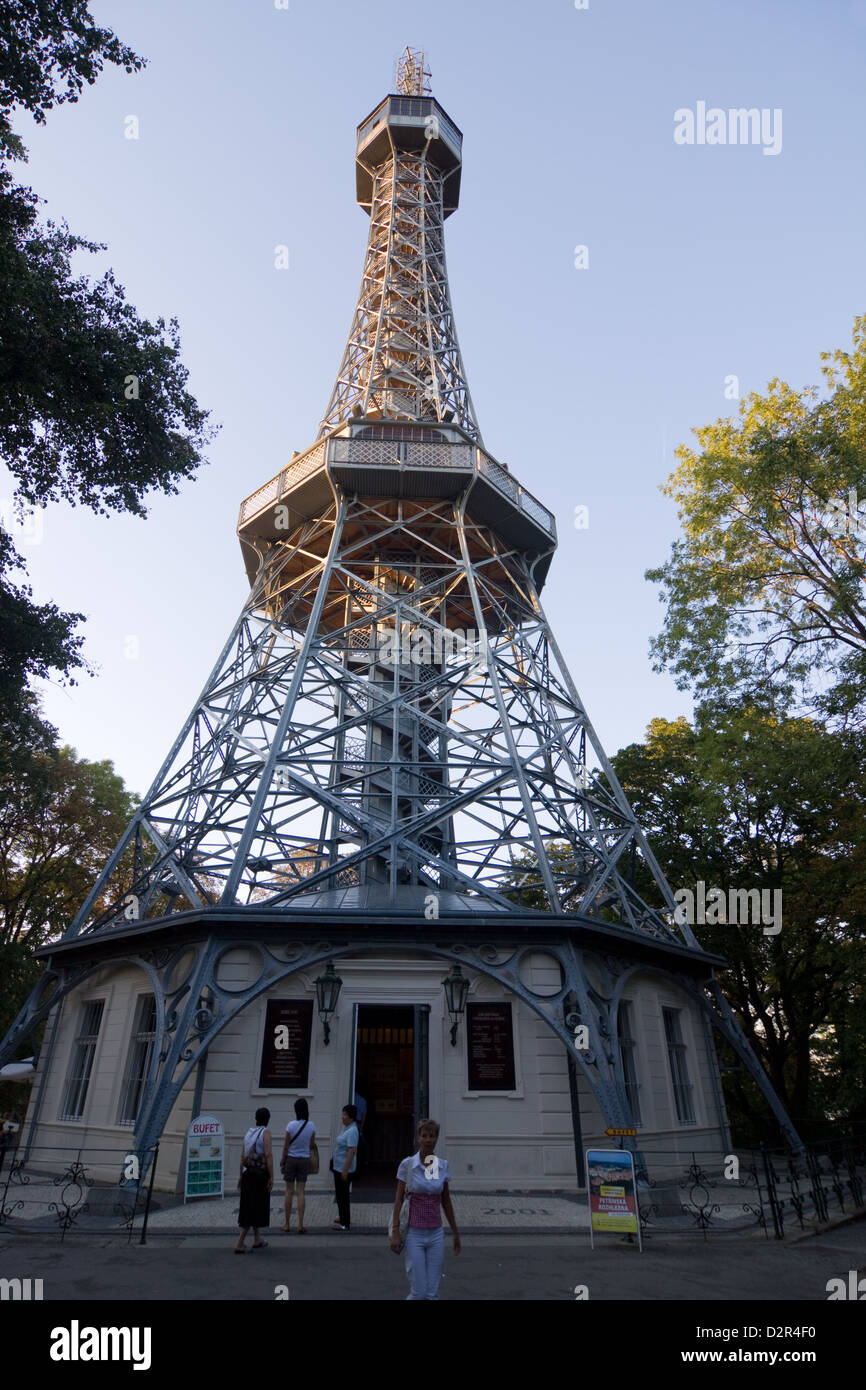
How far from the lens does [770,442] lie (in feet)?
57.5

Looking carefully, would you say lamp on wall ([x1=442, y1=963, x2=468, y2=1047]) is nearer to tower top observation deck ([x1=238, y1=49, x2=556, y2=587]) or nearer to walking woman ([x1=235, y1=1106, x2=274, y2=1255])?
walking woman ([x1=235, y1=1106, x2=274, y2=1255])

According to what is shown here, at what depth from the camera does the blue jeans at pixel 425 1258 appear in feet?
18.1

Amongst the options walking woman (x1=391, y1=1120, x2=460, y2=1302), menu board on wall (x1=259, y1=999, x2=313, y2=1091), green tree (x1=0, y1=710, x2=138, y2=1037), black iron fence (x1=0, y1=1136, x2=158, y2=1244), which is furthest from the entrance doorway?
green tree (x1=0, y1=710, x2=138, y2=1037)

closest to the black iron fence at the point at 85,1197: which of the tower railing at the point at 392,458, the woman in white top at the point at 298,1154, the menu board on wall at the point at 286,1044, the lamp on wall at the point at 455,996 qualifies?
the woman in white top at the point at 298,1154

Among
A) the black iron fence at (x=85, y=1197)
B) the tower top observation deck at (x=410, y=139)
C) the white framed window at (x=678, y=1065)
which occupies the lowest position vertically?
the black iron fence at (x=85, y=1197)

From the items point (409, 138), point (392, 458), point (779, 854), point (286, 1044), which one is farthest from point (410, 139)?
point (286, 1044)

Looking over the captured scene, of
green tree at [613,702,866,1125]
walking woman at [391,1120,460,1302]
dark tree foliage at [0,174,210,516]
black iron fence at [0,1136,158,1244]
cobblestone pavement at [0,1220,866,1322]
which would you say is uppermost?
dark tree foliage at [0,174,210,516]

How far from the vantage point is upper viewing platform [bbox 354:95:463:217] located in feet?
114

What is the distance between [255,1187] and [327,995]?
15.2 ft

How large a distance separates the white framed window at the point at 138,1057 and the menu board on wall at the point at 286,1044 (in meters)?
2.18

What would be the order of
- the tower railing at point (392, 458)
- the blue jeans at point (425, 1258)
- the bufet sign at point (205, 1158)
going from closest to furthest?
1. the blue jeans at point (425, 1258)
2. the bufet sign at point (205, 1158)
3. the tower railing at point (392, 458)

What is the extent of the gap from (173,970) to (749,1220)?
32.5ft

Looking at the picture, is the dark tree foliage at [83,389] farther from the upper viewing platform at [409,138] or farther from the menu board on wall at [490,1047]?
the upper viewing platform at [409,138]

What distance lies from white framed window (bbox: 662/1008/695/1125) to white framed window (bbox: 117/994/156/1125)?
33.2 feet
